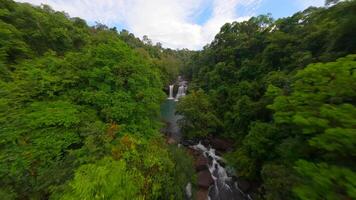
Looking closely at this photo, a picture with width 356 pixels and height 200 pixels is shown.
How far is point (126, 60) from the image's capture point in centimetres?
964

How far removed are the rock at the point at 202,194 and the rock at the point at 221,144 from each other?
18.0 ft

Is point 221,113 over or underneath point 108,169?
underneath

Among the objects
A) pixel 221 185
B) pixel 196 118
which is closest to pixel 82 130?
pixel 221 185

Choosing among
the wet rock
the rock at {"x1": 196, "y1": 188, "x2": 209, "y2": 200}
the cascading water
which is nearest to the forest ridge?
the cascading water

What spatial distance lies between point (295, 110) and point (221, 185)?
10369 millimetres

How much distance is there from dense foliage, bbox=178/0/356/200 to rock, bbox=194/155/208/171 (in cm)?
270

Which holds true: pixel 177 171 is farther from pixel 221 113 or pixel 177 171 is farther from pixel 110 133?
pixel 221 113

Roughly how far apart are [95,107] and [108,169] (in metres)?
3.84

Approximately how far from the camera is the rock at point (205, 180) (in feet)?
41.7

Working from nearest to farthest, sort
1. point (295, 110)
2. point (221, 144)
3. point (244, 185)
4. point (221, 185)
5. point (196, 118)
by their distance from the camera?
1. point (295, 110)
2. point (244, 185)
3. point (221, 185)
4. point (221, 144)
5. point (196, 118)

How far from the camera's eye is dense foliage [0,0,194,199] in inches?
194

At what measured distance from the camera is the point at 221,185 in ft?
42.7

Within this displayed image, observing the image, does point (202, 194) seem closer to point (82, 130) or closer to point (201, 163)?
point (201, 163)

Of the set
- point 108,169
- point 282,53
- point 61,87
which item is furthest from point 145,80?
point 282,53
